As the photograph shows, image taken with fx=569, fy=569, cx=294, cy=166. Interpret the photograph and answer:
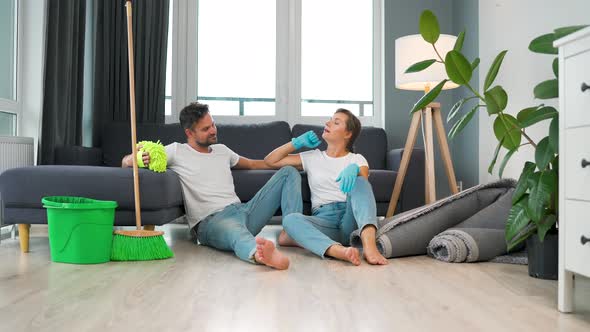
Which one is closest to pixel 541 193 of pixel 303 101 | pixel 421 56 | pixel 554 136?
pixel 554 136

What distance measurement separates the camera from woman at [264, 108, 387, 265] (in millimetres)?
2545

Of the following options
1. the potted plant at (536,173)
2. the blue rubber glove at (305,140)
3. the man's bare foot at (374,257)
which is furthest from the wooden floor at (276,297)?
the blue rubber glove at (305,140)

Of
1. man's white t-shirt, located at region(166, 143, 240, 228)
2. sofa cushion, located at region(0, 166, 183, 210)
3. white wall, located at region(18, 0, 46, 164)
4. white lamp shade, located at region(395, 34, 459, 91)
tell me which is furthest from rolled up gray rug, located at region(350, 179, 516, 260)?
white wall, located at region(18, 0, 46, 164)

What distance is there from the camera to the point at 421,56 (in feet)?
11.9

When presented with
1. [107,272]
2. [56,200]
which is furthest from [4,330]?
[56,200]

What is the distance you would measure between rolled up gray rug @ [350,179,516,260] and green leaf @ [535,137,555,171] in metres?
0.66

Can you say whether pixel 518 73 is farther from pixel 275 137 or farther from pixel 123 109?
pixel 123 109

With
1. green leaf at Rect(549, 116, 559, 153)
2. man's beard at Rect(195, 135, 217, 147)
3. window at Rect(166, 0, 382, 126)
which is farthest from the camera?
window at Rect(166, 0, 382, 126)

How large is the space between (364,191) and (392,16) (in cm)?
256

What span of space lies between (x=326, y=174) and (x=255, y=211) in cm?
42

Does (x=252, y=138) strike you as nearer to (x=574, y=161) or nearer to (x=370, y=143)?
(x=370, y=143)

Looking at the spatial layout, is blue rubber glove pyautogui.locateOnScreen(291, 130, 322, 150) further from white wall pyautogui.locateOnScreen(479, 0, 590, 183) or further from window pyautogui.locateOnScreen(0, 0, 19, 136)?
window pyautogui.locateOnScreen(0, 0, 19, 136)

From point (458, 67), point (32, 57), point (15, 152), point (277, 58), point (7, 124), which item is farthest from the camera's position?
point (277, 58)

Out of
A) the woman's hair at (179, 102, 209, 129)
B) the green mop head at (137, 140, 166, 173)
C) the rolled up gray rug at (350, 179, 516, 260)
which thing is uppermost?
the woman's hair at (179, 102, 209, 129)
